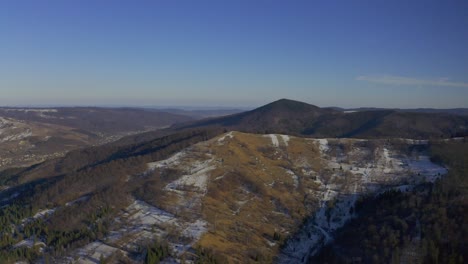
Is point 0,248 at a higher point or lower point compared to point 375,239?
lower

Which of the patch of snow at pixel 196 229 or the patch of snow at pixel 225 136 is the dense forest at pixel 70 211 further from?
the patch of snow at pixel 225 136

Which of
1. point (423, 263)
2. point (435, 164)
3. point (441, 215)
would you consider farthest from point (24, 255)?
point (435, 164)

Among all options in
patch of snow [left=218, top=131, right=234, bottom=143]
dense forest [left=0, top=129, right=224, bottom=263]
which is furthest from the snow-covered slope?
dense forest [left=0, top=129, right=224, bottom=263]

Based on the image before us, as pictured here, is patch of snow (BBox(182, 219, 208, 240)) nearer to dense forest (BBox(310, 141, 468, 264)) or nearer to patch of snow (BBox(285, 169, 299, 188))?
dense forest (BBox(310, 141, 468, 264))

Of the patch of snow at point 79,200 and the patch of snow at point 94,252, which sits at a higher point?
the patch of snow at point 79,200

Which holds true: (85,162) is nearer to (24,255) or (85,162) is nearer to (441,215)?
(24,255)

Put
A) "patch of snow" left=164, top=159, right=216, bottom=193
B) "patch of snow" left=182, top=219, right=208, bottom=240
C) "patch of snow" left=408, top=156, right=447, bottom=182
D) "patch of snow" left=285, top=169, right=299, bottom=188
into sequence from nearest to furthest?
"patch of snow" left=182, top=219, right=208, bottom=240 < "patch of snow" left=164, top=159, right=216, bottom=193 < "patch of snow" left=285, top=169, right=299, bottom=188 < "patch of snow" left=408, top=156, right=447, bottom=182

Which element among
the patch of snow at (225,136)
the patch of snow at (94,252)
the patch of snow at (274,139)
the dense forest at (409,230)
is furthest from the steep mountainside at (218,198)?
the dense forest at (409,230)
